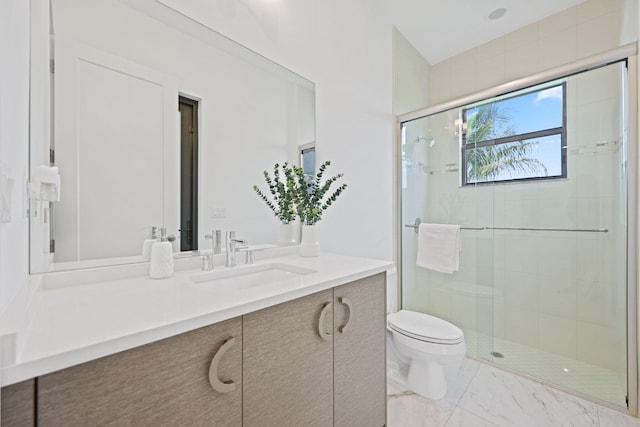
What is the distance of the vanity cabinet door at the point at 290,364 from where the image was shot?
74cm

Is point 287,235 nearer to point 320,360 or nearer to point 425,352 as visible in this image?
point 320,360

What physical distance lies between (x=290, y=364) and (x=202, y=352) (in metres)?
0.29

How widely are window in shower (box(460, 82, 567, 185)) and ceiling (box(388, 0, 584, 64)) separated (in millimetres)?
728

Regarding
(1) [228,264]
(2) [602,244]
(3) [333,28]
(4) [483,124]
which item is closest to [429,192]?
(4) [483,124]

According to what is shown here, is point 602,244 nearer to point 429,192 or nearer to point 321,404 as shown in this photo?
point 429,192

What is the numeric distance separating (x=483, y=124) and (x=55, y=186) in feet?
8.08

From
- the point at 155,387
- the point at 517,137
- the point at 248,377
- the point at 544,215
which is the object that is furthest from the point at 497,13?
the point at 155,387

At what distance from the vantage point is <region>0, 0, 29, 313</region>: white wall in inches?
20.9

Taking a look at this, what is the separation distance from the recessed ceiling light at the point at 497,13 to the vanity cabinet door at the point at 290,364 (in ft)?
8.19

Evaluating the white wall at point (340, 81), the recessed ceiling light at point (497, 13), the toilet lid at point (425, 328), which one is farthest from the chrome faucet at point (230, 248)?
the recessed ceiling light at point (497, 13)

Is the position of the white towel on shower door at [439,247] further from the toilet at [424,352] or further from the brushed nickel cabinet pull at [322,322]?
the brushed nickel cabinet pull at [322,322]

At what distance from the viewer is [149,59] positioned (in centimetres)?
108

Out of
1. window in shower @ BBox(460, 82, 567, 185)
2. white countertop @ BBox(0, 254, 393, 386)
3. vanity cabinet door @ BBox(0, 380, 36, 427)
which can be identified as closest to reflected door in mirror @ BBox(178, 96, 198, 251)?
white countertop @ BBox(0, 254, 393, 386)

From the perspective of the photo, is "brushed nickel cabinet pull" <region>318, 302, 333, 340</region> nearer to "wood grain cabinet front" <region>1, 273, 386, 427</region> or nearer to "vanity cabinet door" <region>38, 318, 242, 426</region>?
"wood grain cabinet front" <region>1, 273, 386, 427</region>
